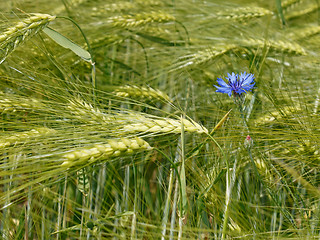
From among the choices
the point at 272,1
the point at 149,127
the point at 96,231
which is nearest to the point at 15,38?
the point at 149,127

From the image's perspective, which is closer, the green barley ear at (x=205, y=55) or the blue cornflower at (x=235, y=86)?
the blue cornflower at (x=235, y=86)

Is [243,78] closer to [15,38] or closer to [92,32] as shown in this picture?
[15,38]

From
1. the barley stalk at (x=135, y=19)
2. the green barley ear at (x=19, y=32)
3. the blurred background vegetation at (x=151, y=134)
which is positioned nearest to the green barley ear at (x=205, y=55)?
the blurred background vegetation at (x=151, y=134)

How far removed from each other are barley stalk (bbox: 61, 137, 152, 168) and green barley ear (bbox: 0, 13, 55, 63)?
342mm

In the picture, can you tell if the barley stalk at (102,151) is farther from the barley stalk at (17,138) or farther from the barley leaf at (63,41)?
the barley leaf at (63,41)

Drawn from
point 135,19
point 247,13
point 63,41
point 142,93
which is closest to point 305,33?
point 247,13

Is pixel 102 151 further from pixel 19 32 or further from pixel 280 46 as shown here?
pixel 280 46

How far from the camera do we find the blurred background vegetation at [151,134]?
0.88 m

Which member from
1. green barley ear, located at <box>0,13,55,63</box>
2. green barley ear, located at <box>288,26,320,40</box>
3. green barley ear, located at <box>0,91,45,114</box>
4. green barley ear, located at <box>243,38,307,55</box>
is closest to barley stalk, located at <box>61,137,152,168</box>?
green barley ear, located at <box>0,91,45,114</box>

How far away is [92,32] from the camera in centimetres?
152

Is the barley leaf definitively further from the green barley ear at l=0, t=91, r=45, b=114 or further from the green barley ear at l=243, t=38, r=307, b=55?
the green barley ear at l=243, t=38, r=307, b=55

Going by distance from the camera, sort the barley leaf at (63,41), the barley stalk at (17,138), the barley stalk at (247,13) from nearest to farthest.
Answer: the barley stalk at (17,138)
the barley leaf at (63,41)
the barley stalk at (247,13)

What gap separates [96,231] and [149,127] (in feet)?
1.09

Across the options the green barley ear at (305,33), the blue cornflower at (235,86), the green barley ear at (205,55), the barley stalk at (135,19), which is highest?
the green barley ear at (305,33)
